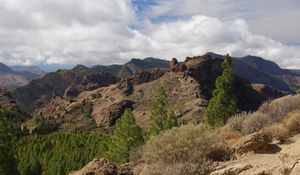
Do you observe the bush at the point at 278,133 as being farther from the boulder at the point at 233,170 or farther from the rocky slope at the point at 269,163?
the boulder at the point at 233,170

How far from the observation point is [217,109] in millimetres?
52375

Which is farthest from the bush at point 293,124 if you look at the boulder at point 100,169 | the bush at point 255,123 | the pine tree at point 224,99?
the pine tree at point 224,99

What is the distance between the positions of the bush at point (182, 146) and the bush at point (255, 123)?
4014 millimetres

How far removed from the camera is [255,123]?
966 inches

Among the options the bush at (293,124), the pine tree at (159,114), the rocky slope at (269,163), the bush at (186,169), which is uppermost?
the bush at (293,124)

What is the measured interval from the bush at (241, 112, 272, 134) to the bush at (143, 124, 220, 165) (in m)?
4.01

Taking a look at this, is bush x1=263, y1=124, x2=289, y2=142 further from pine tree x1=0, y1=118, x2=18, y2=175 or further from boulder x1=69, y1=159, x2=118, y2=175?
pine tree x1=0, y1=118, x2=18, y2=175

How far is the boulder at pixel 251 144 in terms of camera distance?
20141mm

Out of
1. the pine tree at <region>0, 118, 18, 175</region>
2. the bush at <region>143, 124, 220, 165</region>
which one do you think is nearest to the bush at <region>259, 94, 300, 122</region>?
the bush at <region>143, 124, 220, 165</region>

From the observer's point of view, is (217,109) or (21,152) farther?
(21,152)

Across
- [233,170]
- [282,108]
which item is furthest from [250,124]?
[233,170]

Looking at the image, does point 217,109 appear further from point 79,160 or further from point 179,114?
point 179,114

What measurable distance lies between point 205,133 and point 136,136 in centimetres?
3911

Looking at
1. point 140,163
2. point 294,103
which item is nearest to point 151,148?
point 140,163
